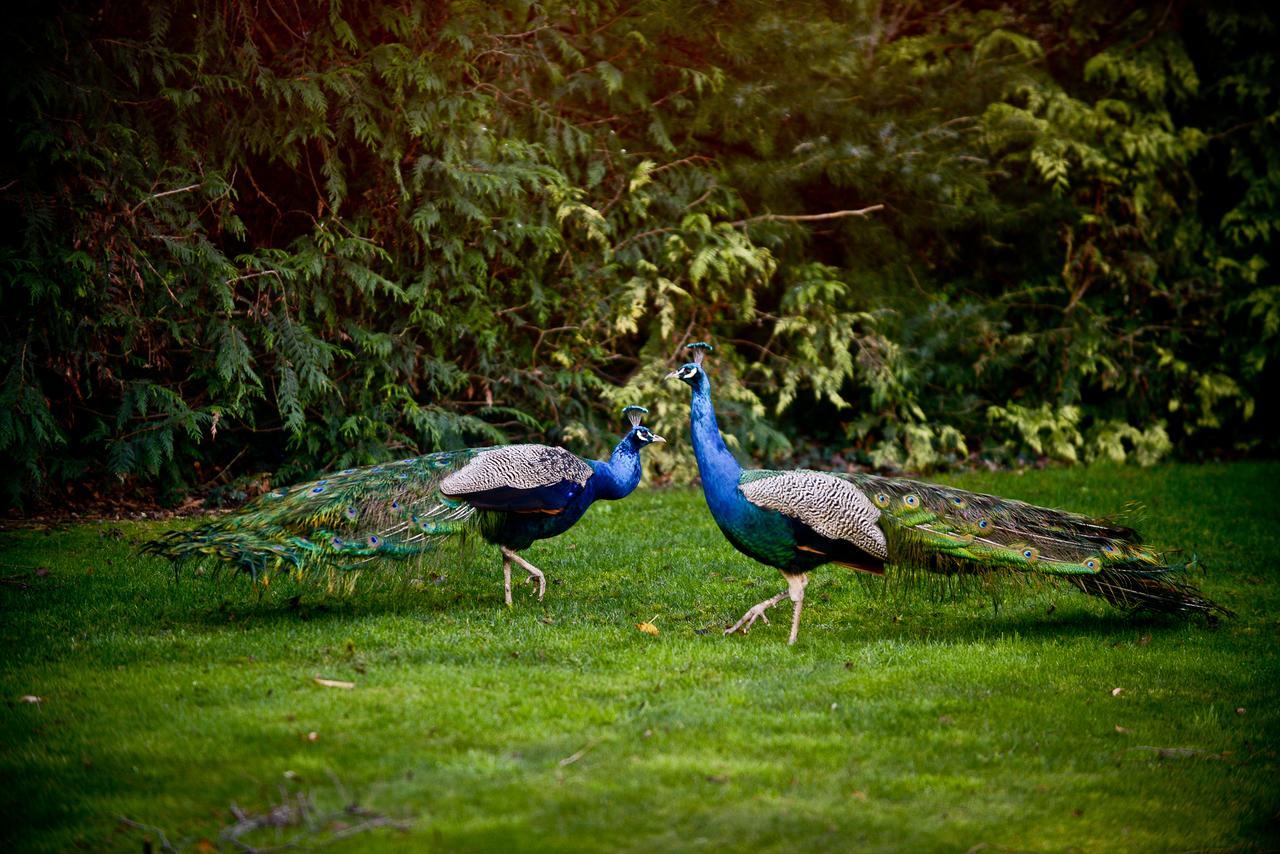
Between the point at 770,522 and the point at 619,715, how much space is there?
1.50m

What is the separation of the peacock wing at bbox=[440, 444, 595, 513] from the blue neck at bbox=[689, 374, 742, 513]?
2.42ft

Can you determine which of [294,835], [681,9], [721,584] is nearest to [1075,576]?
[721,584]

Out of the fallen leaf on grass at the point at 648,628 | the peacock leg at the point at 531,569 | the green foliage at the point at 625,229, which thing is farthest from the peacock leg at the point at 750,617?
the green foliage at the point at 625,229

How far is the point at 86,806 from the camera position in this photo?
3.98m

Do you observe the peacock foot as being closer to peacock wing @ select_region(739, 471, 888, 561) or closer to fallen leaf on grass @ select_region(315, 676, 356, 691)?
peacock wing @ select_region(739, 471, 888, 561)

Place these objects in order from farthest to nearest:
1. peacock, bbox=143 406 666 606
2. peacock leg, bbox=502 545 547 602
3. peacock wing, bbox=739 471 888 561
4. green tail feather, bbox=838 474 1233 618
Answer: peacock leg, bbox=502 545 547 602, green tail feather, bbox=838 474 1233 618, peacock wing, bbox=739 471 888 561, peacock, bbox=143 406 666 606

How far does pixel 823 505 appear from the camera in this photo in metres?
5.96

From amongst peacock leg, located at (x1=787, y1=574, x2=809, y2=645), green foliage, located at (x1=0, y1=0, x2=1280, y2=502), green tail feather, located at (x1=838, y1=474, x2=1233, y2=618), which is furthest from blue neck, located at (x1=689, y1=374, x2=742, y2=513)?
green foliage, located at (x1=0, y1=0, x2=1280, y2=502)

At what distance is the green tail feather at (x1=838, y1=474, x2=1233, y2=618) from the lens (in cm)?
608

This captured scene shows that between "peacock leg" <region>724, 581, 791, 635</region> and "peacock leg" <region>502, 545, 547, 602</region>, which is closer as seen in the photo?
"peacock leg" <region>724, 581, 791, 635</region>

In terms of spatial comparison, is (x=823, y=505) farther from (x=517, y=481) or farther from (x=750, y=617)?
(x=517, y=481)

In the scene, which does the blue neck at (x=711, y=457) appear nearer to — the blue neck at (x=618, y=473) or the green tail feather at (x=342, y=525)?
the blue neck at (x=618, y=473)

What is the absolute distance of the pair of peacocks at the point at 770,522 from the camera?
19.6 ft

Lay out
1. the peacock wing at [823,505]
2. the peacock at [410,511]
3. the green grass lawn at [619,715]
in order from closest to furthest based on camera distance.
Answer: the green grass lawn at [619,715] → the peacock at [410,511] → the peacock wing at [823,505]
